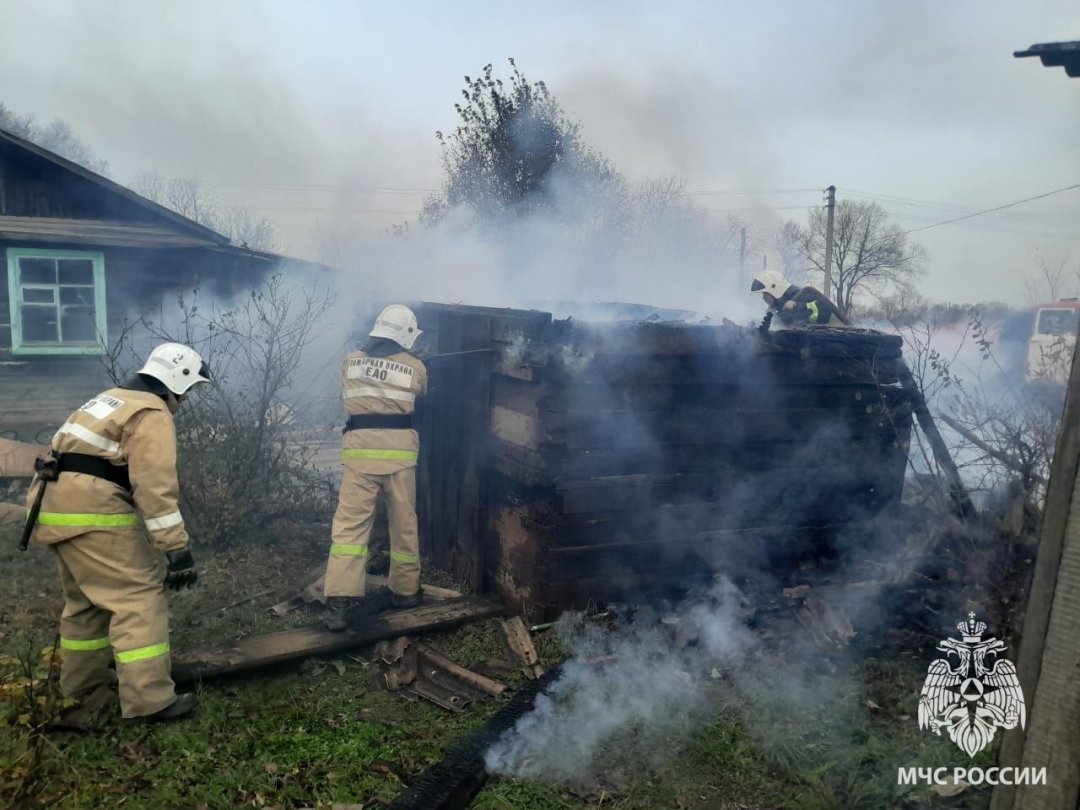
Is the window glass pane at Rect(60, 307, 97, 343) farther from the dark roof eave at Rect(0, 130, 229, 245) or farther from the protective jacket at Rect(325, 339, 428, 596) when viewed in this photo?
the protective jacket at Rect(325, 339, 428, 596)

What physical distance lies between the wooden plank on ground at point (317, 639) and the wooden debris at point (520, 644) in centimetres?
30

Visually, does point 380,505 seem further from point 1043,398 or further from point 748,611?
point 1043,398

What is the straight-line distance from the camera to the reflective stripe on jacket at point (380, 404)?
17.0 ft

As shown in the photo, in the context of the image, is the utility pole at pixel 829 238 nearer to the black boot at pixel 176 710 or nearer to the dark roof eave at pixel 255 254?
the dark roof eave at pixel 255 254

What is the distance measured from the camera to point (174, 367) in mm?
→ 4023

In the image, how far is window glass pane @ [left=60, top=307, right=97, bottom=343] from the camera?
11359mm

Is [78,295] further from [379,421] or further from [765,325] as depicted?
[765,325]

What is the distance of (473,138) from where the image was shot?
17.2 metres

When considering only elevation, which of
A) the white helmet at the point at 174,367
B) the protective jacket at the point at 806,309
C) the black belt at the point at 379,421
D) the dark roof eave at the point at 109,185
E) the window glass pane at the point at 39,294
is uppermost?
the dark roof eave at the point at 109,185

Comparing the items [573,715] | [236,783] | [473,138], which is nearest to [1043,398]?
[573,715]

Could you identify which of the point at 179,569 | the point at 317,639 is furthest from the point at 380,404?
the point at 179,569

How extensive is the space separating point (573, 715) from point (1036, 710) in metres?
2.32

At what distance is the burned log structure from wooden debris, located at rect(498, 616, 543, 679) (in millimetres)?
181

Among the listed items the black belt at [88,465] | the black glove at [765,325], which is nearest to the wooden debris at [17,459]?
the black belt at [88,465]
